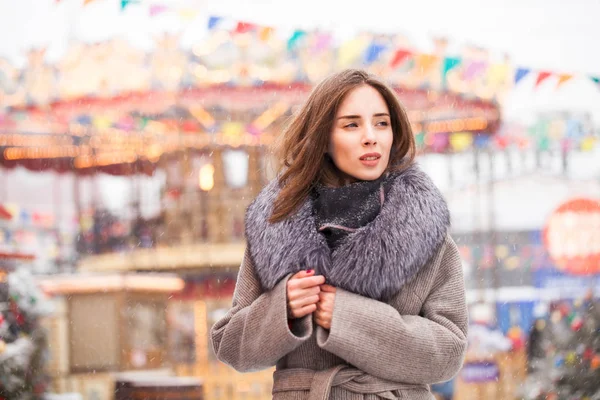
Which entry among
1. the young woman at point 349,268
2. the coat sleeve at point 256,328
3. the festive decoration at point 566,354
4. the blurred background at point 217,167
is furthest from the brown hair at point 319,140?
the festive decoration at point 566,354

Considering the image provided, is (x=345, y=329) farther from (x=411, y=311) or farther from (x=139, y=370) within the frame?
(x=139, y=370)

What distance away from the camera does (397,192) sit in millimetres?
1710

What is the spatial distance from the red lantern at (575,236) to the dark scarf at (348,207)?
18.1 feet

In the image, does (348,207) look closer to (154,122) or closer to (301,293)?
(301,293)

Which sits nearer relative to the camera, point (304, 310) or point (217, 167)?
point (304, 310)

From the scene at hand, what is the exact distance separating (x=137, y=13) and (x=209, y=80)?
0.82 m

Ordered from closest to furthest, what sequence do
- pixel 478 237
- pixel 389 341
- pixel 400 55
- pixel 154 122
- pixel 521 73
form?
pixel 389 341, pixel 521 73, pixel 400 55, pixel 154 122, pixel 478 237

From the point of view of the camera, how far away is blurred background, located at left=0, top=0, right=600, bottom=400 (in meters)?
6.05

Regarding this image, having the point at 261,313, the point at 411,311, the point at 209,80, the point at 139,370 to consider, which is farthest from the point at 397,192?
the point at 139,370

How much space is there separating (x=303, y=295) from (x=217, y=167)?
15.9 feet

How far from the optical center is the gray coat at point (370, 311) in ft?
5.22

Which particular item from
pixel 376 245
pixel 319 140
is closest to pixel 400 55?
pixel 319 140

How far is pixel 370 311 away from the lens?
1.60 metres

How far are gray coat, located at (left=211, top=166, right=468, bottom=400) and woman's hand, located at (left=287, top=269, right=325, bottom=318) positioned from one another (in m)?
0.02
